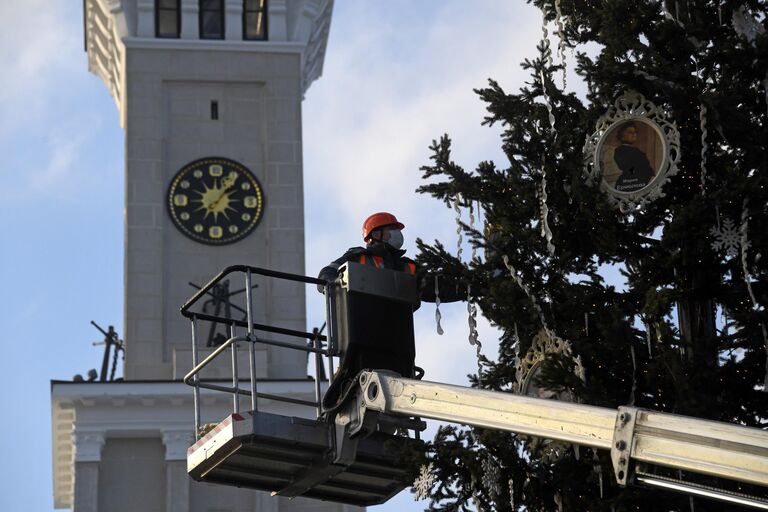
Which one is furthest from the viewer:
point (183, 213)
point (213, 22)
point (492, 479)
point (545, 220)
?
point (213, 22)

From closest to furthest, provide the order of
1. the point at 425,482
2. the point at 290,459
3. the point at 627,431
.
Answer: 1. the point at 627,431
2. the point at 425,482
3. the point at 290,459

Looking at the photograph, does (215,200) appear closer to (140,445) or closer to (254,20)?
(254,20)

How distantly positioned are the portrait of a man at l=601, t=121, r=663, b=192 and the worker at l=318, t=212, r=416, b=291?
1.82 meters

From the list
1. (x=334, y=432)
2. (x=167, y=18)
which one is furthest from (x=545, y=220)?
(x=167, y=18)

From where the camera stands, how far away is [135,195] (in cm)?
5038

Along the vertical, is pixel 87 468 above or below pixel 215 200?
below

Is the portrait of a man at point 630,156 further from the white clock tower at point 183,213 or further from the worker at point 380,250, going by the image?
the white clock tower at point 183,213

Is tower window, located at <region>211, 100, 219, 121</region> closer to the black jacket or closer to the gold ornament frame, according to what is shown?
the black jacket

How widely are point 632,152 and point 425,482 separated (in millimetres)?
2954

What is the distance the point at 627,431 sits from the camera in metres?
13.1

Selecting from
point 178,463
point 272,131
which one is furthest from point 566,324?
point 272,131

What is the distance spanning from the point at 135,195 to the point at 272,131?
3.57m

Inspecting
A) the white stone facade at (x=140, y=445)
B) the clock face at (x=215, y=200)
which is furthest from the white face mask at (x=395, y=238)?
the clock face at (x=215, y=200)

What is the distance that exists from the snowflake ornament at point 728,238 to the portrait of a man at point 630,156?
935mm
